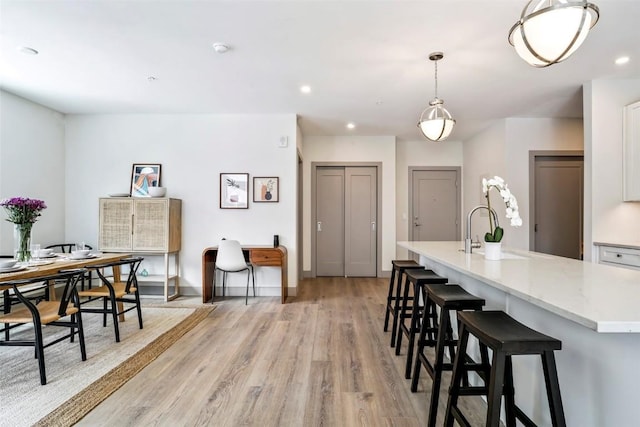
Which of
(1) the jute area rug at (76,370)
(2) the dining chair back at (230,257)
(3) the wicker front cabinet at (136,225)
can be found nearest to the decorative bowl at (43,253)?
(1) the jute area rug at (76,370)

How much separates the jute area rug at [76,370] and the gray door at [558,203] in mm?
5050

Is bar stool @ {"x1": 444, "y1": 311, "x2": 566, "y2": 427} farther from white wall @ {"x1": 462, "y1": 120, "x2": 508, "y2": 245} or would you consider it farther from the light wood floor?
white wall @ {"x1": 462, "y1": 120, "x2": 508, "y2": 245}

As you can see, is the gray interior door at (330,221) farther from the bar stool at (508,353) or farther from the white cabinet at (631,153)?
the bar stool at (508,353)

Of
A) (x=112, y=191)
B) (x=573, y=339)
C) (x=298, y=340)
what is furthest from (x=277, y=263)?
(x=573, y=339)

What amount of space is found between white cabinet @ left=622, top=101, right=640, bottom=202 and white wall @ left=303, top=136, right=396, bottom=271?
2.97m

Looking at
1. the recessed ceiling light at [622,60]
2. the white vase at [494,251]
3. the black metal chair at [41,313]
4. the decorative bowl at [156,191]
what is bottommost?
the black metal chair at [41,313]

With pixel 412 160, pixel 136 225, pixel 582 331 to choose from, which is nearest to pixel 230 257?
pixel 136 225

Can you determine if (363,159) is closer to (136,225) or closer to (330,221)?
(330,221)

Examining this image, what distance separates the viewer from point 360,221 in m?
5.70

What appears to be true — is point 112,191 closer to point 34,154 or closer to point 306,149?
point 34,154

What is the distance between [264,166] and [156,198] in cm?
151

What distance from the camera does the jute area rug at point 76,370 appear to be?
180cm

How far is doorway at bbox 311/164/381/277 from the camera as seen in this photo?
5668 millimetres

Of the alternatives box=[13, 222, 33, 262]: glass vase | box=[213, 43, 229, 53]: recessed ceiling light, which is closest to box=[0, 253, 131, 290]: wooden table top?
box=[13, 222, 33, 262]: glass vase
